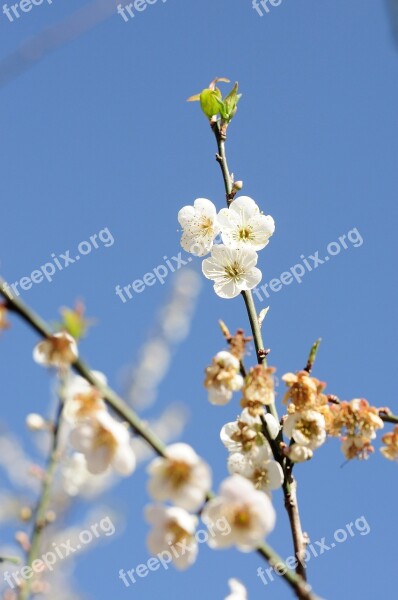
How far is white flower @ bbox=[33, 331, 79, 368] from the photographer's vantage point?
982 mm

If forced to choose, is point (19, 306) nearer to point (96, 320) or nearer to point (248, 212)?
point (96, 320)

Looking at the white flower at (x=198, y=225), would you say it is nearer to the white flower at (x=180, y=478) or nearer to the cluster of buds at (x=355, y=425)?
the cluster of buds at (x=355, y=425)

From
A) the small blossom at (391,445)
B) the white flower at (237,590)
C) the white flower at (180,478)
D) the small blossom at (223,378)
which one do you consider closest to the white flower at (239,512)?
the white flower at (180,478)

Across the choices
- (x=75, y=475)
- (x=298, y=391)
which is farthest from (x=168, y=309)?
(x=298, y=391)

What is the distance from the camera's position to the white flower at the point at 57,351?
98 cm

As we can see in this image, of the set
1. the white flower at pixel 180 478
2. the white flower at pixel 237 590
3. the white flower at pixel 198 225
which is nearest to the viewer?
the white flower at pixel 180 478

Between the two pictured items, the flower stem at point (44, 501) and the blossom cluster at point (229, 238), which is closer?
the flower stem at point (44, 501)

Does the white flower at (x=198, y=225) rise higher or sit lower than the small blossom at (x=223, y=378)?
higher

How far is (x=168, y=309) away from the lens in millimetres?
9039

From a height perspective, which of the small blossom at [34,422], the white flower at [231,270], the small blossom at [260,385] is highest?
the white flower at [231,270]

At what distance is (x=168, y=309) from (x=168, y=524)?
26.0 feet

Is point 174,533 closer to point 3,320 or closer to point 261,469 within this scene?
point 3,320

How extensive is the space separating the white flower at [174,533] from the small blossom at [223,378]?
424mm

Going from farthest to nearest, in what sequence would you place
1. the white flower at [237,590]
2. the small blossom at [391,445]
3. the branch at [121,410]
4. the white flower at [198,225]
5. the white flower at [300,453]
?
the white flower at [198,225] → the small blossom at [391,445] → the white flower at [300,453] → the white flower at [237,590] → the branch at [121,410]
